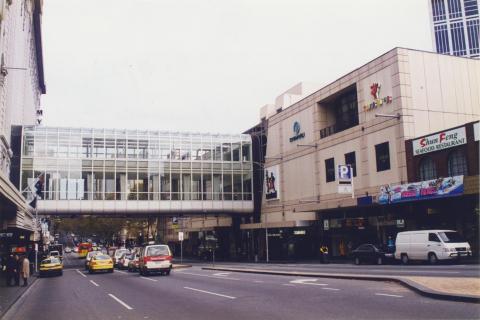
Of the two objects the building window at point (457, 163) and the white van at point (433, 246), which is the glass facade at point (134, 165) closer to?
the white van at point (433, 246)

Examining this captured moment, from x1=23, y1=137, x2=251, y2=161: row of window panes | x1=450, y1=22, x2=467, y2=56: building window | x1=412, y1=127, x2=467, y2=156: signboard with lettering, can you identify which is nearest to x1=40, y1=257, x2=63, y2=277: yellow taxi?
x1=23, y1=137, x2=251, y2=161: row of window panes

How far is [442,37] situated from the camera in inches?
6142

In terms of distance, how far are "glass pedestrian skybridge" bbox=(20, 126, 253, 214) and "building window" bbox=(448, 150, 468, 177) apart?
2764 cm

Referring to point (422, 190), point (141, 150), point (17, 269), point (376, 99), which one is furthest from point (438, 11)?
point (17, 269)

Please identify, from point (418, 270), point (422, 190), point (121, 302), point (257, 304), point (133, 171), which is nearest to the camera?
point (257, 304)

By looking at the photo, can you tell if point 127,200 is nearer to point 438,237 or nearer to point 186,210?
point 186,210

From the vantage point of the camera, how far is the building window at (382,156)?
121 ft

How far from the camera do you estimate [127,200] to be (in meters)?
50.3

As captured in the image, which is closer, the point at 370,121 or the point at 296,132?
the point at 370,121

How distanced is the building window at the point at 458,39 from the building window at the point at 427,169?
13356 cm

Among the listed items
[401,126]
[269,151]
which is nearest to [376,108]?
[401,126]

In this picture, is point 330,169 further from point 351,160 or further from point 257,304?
point 257,304

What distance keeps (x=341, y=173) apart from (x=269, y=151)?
64.1 feet

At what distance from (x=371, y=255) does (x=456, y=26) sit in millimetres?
141621
